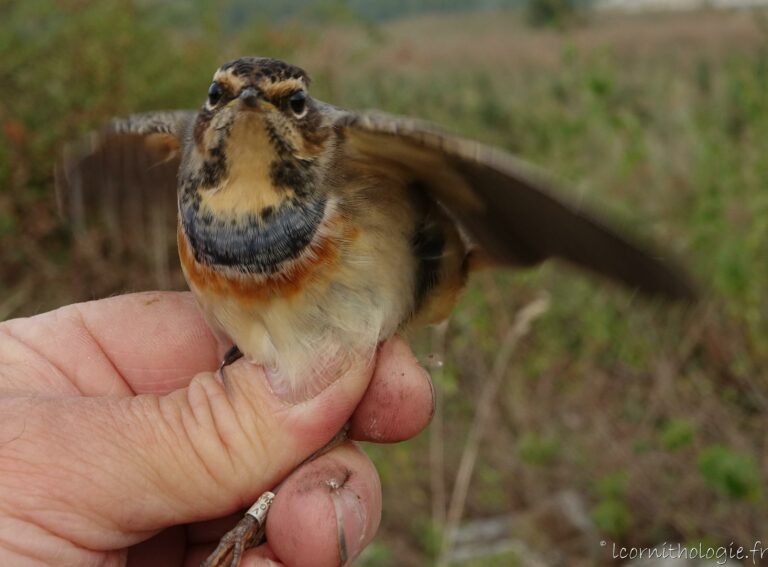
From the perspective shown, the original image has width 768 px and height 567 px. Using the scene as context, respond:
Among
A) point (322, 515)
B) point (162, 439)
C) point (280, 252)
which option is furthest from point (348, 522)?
point (280, 252)

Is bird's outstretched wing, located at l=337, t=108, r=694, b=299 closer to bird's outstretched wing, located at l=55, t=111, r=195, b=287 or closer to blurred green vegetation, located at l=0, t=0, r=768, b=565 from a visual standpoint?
blurred green vegetation, located at l=0, t=0, r=768, b=565

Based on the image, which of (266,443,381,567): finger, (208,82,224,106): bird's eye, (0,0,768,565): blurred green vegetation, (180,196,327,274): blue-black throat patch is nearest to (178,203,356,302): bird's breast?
(180,196,327,274): blue-black throat patch

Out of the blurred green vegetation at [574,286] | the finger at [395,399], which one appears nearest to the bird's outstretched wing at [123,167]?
the finger at [395,399]

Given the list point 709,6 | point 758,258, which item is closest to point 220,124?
point 758,258

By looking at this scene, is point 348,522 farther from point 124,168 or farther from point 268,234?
point 124,168

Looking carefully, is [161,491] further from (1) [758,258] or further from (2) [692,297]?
(1) [758,258]

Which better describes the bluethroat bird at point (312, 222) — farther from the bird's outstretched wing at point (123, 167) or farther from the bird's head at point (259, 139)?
the bird's outstretched wing at point (123, 167)
